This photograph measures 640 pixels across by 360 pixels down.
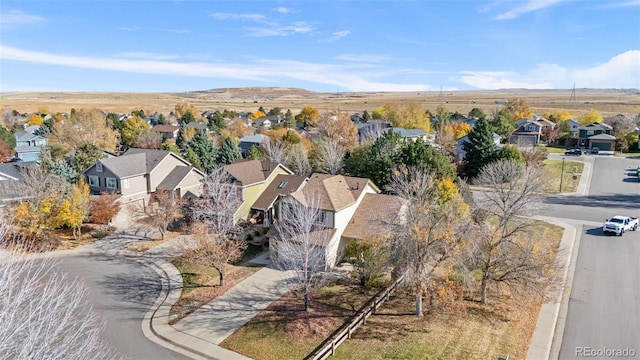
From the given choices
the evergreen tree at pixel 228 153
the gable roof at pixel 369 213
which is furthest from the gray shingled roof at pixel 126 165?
the gable roof at pixel 369 213

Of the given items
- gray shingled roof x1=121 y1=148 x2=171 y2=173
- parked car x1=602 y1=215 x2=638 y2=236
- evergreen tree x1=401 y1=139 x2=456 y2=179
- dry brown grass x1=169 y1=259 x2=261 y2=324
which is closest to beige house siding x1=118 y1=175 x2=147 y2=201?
gray shingled roof x1=121 y1=148 x2=171 y2=173

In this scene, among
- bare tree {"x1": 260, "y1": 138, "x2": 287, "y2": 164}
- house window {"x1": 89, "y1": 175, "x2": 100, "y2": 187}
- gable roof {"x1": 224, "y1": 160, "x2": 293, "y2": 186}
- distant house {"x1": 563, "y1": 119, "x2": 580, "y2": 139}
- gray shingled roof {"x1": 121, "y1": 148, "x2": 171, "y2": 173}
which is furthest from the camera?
distant house {"x1": 563, "y1": 119, "x2": 580, "y2": 139}

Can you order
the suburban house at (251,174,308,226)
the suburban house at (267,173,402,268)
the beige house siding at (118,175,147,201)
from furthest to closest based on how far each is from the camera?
1. the beige house siding at (118,175,147,201)
2. the suburban house at (251,174,308,226)
3. the suburban house at (267,173,402,268)

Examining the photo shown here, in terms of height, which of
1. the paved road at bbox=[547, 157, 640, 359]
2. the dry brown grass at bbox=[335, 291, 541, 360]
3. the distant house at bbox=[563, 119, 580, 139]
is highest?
the distant house at bbox=[563, 119, 580, 139]

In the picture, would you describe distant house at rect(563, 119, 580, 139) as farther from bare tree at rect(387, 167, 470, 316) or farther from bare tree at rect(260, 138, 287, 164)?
bare tree at rect(387, 167, 470, 316)

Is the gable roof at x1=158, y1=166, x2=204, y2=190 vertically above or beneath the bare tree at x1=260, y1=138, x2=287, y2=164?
beneath

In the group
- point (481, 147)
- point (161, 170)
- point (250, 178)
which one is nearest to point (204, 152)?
point (161, 170)

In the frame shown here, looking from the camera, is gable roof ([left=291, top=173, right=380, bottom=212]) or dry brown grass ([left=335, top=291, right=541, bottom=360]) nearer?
dry brown grass ([left=335, top=291, right=541, bottom=360])

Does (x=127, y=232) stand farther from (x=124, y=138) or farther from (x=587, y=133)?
(x=587, y=133)
